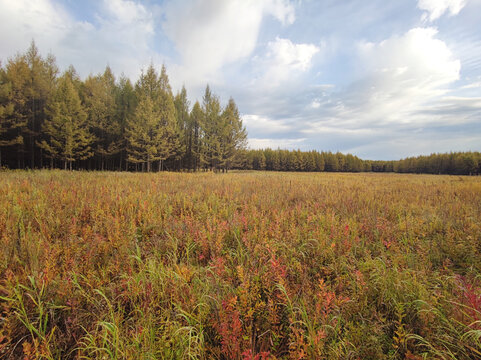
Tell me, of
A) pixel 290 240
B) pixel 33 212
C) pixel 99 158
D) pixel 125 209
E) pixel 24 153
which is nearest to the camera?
pixel 290 240

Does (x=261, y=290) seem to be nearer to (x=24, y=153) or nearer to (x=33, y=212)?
(x=33, y=212)

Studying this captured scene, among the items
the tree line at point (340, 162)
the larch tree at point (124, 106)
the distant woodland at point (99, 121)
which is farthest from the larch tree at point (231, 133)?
the tree line at point (340, 162)

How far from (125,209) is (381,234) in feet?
18.1

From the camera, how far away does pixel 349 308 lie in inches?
70.9

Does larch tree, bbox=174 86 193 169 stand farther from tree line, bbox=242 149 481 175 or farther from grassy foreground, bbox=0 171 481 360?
grassy foreground, bbox=0 171 481 360

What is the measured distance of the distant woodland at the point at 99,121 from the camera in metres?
20.3

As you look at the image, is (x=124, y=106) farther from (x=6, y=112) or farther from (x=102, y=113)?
(x=6, y=112)

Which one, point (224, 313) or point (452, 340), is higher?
point (224, 313)

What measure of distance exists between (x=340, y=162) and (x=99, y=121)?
83134 mm

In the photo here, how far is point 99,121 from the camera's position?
25.0m

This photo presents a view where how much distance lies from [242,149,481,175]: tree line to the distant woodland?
78.1 feet

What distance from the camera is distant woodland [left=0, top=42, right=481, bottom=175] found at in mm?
20281

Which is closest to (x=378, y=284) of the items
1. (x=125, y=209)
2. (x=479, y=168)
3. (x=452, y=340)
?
(x=452, y=340)

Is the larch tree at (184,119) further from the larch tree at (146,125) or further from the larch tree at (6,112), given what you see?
the larch tree at (6,112)
